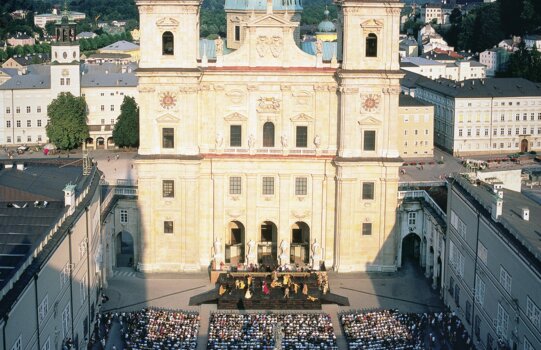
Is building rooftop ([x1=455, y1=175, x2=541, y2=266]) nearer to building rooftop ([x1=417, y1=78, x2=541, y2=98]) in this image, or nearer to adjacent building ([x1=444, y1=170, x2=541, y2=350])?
adjacent building ([x1=444, y1=170, x2=541, y2=350])

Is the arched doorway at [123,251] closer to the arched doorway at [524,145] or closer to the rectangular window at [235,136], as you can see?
the rectangular window at [235,136]

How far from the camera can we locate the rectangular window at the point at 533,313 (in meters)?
42.3

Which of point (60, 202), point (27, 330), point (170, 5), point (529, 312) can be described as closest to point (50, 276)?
point (27, 330)

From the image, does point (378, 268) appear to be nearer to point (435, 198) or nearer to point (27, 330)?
point (435, 198)

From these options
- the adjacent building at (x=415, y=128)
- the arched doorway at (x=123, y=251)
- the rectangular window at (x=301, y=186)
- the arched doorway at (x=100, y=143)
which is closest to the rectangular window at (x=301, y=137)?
the rectangular window at (x=301, y=186)

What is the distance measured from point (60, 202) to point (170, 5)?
21.1 m

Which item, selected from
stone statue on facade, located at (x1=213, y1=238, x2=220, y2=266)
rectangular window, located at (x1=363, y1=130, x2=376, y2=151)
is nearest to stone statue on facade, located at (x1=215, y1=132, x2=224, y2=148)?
stone statue on facade, located at (x1=213, y1=238, x2=220, y2=266)

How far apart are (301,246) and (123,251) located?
1518 cm

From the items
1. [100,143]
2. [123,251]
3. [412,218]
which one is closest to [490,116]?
[412,218]

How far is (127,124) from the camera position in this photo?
388 feet

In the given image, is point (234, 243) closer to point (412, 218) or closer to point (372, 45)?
point (412, 218)

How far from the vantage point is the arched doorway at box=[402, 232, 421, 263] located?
7300cm

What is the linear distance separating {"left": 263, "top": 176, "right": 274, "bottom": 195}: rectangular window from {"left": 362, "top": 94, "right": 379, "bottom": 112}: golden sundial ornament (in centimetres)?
886

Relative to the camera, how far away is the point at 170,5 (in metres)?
66.4
